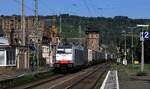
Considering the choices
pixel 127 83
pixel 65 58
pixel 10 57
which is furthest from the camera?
pixel 10 57

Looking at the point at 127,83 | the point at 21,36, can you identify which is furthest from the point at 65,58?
the point at 127,83

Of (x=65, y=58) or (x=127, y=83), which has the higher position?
(x=65, y=58)

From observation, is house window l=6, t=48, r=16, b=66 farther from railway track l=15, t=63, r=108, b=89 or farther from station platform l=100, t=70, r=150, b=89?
station platform l=100, t=70, r=150, b=89

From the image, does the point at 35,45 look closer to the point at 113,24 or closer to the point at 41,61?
the point at 41,61

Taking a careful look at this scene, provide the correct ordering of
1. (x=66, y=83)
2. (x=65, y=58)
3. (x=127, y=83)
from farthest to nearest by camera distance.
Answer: (x=65, y=58), (x=66, y=83), (x=127, y=83)

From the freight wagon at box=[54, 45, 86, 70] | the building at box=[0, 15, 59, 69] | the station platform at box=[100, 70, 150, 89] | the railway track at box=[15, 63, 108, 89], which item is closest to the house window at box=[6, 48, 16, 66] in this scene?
the building at box=[0, 15, 59, 69]

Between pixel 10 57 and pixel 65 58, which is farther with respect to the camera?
pixel 10 57

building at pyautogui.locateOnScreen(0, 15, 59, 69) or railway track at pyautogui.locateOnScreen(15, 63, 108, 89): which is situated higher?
building at pyautogui.locateOnScreen(0, 15, 59, 69)

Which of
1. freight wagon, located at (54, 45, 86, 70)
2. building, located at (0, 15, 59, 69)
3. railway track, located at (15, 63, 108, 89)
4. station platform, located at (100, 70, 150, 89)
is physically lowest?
railway track, located at (15, 63, 108, 89)

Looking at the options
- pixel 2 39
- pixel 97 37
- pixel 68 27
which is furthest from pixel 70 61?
pixel 97 37

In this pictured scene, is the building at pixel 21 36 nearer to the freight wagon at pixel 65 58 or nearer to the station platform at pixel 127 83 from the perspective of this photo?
the freight wagon at pixel 65 58

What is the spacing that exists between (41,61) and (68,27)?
3295 cm

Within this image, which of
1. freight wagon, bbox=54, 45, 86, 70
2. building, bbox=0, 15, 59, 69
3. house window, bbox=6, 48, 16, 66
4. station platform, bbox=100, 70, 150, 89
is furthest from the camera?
house window, bbox=6, 48, 16, 66

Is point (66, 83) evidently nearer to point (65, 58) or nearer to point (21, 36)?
point (65, 58)
